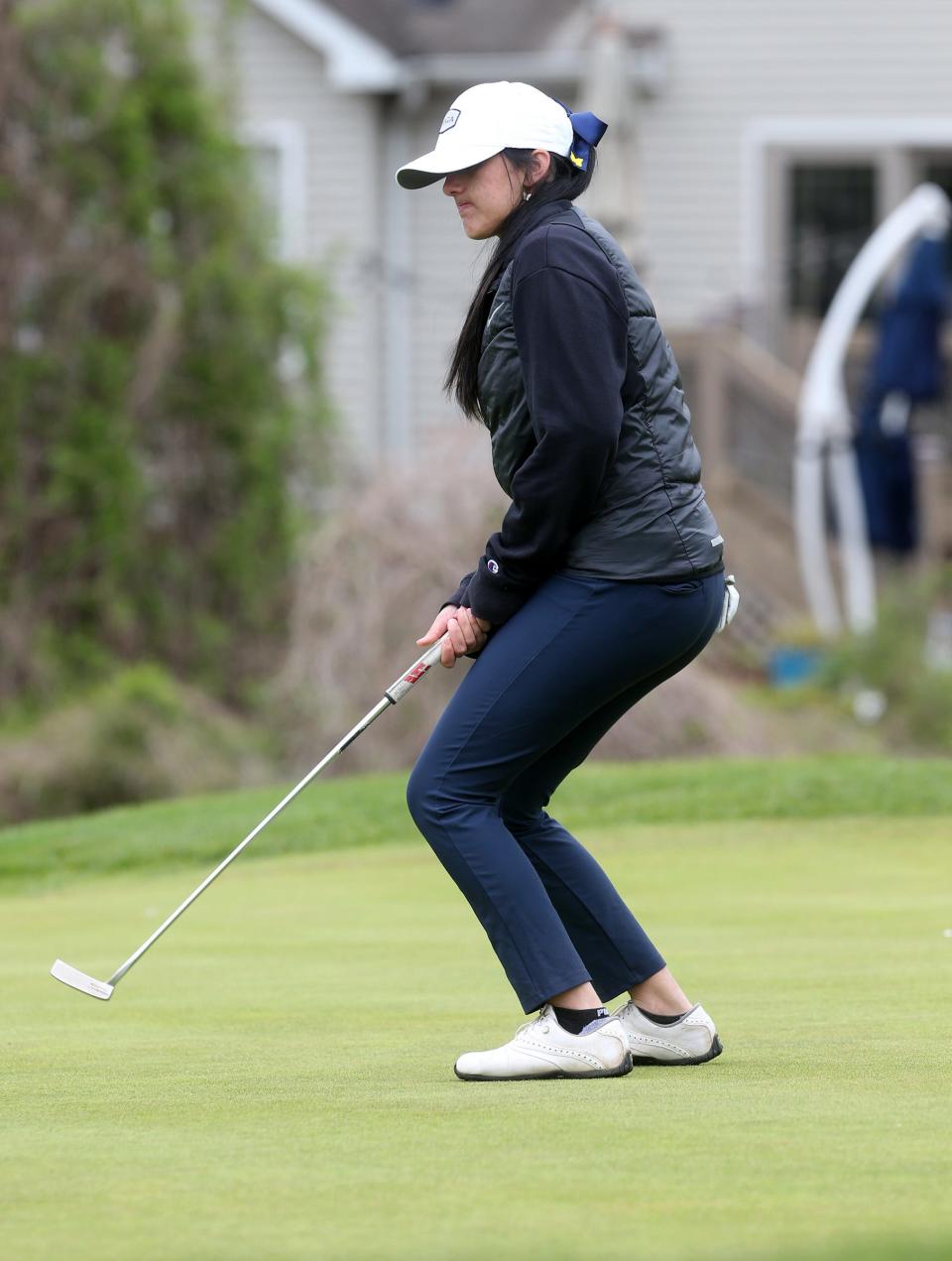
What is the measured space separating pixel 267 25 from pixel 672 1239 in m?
17.1

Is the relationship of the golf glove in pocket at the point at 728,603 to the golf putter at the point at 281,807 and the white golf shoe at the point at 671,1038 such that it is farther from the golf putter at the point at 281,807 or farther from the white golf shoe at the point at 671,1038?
the white golf shoe at the point at 671,1038

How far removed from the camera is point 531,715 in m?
4.58

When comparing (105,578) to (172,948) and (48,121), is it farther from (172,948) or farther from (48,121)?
(172,948)

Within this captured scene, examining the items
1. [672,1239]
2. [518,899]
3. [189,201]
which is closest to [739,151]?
[189,201]

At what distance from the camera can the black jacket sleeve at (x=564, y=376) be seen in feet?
14.4

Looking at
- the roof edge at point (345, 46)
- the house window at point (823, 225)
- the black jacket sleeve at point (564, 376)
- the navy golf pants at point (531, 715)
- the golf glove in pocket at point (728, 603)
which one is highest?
the roof edge at point (345, 46)

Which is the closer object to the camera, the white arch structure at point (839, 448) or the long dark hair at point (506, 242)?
the long dark hair at point (506, 242)

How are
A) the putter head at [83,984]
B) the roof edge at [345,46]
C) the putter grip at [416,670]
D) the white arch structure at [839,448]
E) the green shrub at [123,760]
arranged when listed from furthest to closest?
the roof edge at [345,46], the white arch structure at [839,448], the green shrub at [123,760], the putter head at [83,984], the putter grip at [416,670]

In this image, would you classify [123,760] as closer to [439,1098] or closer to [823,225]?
[439,1098]

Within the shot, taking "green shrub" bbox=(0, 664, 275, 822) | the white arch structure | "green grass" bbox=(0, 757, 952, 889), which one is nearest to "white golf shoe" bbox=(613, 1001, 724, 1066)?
"green grass" bbox=(0, 757, 952, 889)

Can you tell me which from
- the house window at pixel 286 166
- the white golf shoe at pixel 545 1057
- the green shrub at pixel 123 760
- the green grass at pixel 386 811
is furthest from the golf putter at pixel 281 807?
the house window at pixel 286 166

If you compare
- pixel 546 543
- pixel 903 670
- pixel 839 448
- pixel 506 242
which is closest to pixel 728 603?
pixel 546 543

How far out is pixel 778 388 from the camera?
57.2 ft

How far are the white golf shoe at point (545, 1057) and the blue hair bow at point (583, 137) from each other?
1743 millimetres
